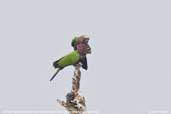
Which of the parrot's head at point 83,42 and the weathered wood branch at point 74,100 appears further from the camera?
the parrot's head at point 83,42

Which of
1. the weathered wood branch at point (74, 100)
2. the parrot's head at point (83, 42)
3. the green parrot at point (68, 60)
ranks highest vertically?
the parrot's head at point (83, 42)

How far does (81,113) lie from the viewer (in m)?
4.12

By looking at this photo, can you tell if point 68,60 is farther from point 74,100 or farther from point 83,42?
point 74,100

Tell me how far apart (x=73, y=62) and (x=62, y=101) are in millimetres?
628

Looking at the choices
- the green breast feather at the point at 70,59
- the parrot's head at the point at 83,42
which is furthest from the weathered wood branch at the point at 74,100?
the parrot's head at the point at 83,42

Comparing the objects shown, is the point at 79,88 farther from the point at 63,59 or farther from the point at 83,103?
the point at 63,59

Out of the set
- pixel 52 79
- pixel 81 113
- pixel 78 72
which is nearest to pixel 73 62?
pixel 78 72

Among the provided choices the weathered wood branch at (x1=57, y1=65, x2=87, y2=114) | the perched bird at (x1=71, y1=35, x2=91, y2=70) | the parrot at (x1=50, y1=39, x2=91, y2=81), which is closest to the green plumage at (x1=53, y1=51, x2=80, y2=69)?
the parrot at (x1=50, y1=39, x2=91, y2=81)

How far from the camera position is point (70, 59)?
432 cm

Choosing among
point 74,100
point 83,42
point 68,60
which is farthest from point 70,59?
point 74,100

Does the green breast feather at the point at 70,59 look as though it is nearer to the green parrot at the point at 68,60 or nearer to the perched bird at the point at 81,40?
the green parrot at the point at 68,60

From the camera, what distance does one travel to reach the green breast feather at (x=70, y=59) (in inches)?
170

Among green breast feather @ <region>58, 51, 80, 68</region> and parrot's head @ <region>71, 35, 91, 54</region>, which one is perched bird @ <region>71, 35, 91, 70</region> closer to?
parrot's head @ <region>71, 35, 91, 54</region>

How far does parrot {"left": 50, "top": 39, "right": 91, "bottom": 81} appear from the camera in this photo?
4324mm
